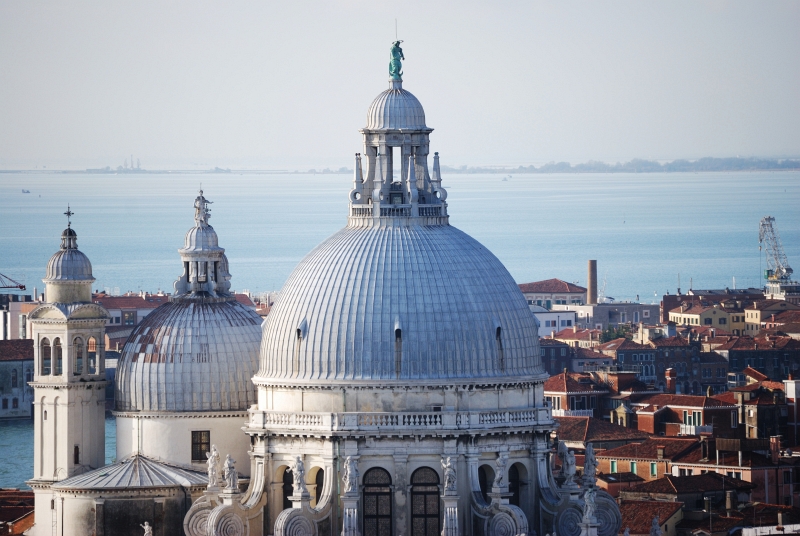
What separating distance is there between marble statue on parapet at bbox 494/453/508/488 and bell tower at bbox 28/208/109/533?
11513 mm

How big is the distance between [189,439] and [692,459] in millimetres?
28808

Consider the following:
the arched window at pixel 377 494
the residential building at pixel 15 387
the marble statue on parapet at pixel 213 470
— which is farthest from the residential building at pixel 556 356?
the arched window at pixel 377 494

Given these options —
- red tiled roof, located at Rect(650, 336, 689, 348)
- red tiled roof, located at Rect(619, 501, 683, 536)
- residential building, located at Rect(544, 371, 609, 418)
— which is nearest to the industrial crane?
red tiled roof, located at Rect(650, 336, 689, 348)

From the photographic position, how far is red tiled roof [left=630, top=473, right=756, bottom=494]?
8419 centimetres

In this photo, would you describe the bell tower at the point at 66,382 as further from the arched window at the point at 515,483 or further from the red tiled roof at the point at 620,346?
the red tiled roof at the point at 620,346

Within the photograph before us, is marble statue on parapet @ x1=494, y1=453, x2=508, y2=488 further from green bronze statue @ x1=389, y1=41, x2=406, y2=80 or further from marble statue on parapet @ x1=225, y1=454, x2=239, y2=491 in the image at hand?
green bronze statue @ x1=389, y1=41, x2=406, y2=80

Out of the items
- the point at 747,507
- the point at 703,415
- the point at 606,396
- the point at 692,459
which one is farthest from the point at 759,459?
the point at 606,396

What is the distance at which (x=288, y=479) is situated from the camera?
211ft

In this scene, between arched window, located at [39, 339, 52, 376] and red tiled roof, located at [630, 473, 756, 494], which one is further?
red tiled roof, located at [630, 473, 756, 494]

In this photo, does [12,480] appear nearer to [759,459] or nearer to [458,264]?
[759,459]

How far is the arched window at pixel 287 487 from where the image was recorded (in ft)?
210

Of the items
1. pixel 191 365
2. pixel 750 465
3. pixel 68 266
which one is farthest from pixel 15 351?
pixel 191 365

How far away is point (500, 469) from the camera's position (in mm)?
62656

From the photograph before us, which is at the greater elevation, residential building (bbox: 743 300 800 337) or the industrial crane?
the industrial crane
